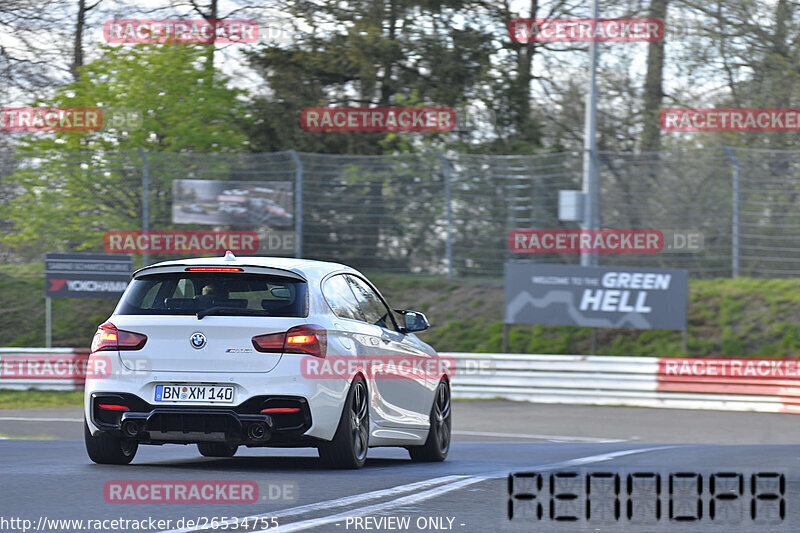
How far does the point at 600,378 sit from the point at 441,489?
1529cm

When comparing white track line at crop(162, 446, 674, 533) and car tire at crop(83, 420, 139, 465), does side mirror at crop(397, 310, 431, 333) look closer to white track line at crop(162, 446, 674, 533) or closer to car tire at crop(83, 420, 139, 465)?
white track line at crop(162, 446, 674, 533)

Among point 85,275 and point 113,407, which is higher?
point 85,275

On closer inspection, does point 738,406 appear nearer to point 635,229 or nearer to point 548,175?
point 635,229

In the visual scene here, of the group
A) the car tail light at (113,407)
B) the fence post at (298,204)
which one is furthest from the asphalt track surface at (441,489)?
the fence post at (298,204)

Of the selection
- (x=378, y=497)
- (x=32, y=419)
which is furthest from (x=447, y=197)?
(x=378, y=497)

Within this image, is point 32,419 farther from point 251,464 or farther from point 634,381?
point 251,464

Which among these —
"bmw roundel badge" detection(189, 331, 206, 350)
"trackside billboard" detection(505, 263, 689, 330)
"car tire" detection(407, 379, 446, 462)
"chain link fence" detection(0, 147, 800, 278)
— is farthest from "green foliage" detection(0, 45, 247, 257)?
"bmw roundel badge" detection(189, 331, 206, 350)

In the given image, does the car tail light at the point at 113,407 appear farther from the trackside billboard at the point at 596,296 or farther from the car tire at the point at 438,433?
the trackside billboard at the point at 596,296

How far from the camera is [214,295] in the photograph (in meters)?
9.04

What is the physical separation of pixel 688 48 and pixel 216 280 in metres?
23.9

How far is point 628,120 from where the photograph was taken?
32500 mm

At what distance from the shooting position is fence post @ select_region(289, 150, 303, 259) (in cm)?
2641

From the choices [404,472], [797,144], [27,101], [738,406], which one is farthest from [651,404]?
[27,101]

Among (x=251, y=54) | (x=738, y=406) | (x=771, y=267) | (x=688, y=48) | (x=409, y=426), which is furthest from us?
(x=251, y=54)
